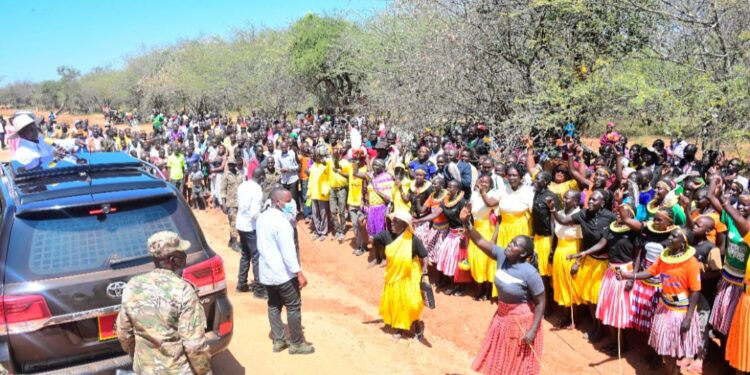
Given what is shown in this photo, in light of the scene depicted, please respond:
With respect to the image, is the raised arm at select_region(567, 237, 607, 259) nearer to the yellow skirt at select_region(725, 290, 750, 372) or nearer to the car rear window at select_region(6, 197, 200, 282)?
the yellow skirt at select_region(725, 290, 750, 372)

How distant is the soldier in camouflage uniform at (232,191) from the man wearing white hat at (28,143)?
286 centimetres

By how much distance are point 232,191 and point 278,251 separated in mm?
4566

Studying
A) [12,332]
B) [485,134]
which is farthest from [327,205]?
[12,332]

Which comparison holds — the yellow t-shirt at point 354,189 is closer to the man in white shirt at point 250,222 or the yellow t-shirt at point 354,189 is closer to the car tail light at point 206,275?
the man in white shirt at point 250,222

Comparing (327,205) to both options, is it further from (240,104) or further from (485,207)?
(240,104)

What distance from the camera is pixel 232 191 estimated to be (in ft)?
31.9

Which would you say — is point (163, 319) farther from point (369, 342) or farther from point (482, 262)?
point (482, 262)

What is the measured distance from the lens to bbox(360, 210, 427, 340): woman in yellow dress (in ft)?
19.8

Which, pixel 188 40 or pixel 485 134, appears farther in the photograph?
pixel 188 40

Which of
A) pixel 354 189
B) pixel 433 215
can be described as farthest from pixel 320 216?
pixel 433 215

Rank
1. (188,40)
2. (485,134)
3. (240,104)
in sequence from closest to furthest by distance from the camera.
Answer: (485,134)
(240,104)
(188,40)

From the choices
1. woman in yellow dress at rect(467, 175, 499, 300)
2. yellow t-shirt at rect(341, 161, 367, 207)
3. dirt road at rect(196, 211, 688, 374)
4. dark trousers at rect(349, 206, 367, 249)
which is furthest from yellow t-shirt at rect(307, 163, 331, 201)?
woman in yellow dress at rect(467, 175, 499, 300)

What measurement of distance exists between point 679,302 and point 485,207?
260 cm

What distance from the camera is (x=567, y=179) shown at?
7.43 metres
